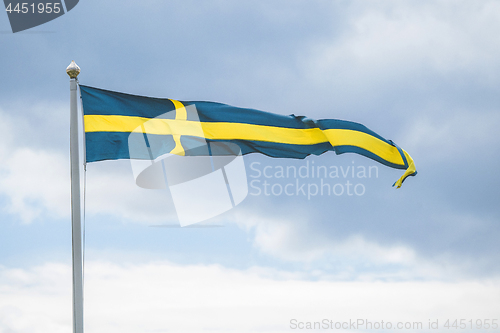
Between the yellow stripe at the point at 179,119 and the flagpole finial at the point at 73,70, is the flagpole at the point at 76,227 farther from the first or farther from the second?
the yellow stripe at the point at 179,119

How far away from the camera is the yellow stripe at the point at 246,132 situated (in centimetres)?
1348

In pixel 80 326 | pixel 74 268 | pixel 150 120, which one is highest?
pixel 150 120

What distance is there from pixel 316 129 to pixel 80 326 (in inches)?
354

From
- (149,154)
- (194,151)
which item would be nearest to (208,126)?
(194,151)

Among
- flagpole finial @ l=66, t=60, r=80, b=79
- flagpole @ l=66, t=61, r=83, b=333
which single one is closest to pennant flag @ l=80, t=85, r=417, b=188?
flagpole finial @ l=66, t=60, r=80, b=79

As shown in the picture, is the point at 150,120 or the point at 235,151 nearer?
the point at 150,120

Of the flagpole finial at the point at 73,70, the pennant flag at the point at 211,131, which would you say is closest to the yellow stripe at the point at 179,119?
the pennant flag at the point at 211,131

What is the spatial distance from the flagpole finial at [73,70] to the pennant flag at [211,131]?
0.77 meters

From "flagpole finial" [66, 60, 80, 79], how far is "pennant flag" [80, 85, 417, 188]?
0.77 metres

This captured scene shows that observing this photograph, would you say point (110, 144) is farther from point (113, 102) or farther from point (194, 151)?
point (194, 151)

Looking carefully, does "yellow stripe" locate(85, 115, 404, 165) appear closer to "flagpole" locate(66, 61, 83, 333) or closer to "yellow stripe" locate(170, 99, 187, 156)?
"yellow stripe" locate(170, 99, 187, 156)

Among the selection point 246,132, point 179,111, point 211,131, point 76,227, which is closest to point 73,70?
point 179,111

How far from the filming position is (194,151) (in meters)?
14.6

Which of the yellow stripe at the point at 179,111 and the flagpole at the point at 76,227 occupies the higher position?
the yellow stripe at the point at 179,111
